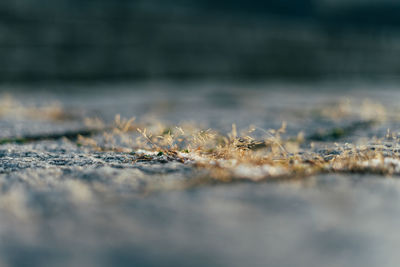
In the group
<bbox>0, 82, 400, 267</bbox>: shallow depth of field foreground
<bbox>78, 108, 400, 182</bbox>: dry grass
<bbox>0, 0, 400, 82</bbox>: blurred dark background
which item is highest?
<bbox>0, 0, 400, 82</bbox>: blurred dark background

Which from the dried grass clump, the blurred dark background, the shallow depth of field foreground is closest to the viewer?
the shallow depth of field foreground

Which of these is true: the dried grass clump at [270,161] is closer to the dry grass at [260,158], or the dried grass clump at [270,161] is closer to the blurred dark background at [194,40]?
the dry grass at [260,158]

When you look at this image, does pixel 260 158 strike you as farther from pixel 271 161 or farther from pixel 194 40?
pixel 194 40

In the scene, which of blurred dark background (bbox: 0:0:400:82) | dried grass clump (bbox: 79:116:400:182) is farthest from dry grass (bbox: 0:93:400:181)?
blurred dark background (bbox: 0:0:400:82)

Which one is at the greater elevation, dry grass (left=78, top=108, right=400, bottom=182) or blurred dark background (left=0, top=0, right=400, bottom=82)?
blurred dark background (left=0, top=0, right=400, bottom=82)

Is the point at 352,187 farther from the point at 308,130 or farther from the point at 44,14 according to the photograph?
the point at 44,14

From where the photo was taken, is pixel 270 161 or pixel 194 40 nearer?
pixel 270 161

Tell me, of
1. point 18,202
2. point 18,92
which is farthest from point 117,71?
point 18,202

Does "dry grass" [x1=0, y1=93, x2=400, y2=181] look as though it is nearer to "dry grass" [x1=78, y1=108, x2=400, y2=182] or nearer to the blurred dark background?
"dry grass" [x1=78, y1=108, x2=400, y2=182]

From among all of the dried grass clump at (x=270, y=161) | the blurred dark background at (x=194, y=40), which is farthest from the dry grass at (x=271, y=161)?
the blurred dark background at (x=194, y=40)

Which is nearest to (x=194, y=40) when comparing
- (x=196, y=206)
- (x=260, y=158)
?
(x=260, y=158)
